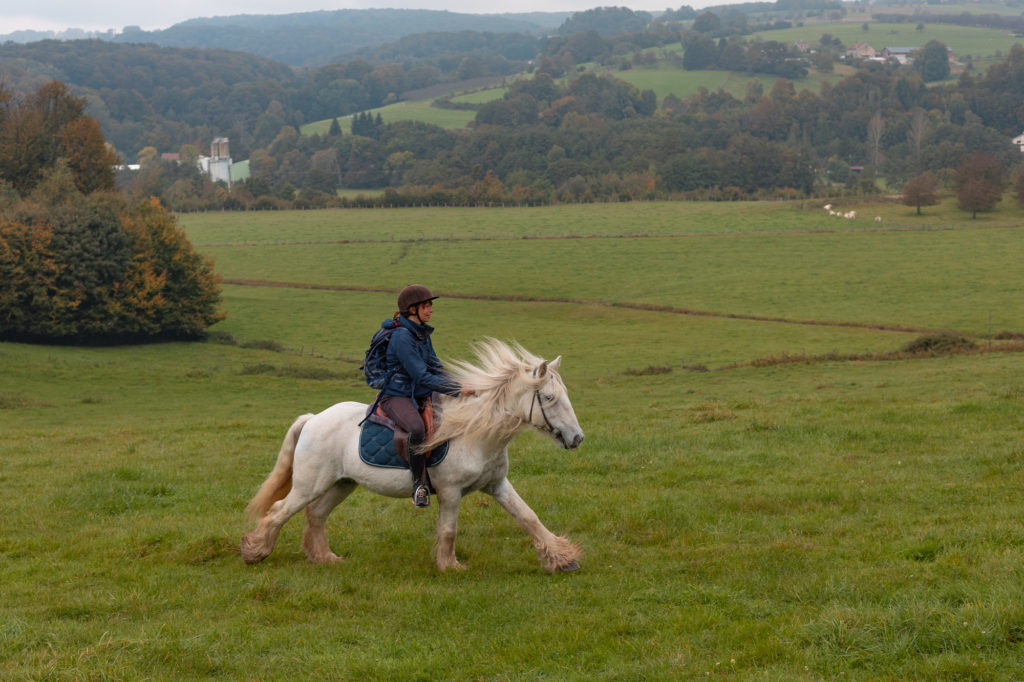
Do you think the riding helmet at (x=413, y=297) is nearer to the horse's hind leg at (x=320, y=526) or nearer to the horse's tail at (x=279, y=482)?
the horse's tail at (x=279, y=482)

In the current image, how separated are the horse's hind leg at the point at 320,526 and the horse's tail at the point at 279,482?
1.69ft

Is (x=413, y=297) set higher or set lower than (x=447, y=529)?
higher

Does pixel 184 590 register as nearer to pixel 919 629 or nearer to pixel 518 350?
pixel 518 350

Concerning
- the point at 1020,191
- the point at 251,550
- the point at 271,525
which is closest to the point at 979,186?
the point at 1020,191

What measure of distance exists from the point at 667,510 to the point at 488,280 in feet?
206

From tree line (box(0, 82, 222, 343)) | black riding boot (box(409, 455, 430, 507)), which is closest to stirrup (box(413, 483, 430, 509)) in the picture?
black riding boot (box(409, 455, 430, 507))

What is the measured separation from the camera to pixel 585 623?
8.29 metres

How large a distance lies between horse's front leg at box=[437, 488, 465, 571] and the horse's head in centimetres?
128

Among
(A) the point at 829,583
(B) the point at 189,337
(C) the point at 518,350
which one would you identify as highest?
(C) the point at 518,350

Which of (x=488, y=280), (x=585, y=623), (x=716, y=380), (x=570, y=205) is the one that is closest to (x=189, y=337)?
(x=488, y=280)

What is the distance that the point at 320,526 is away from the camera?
10.9 meters

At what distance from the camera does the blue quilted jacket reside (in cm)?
1020

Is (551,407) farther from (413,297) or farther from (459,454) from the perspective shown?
(413,297)

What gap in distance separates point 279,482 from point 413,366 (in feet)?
8.18
